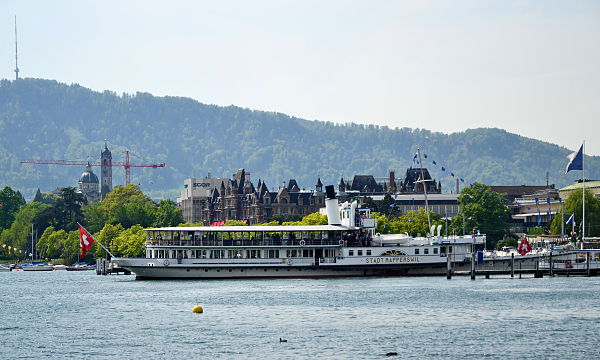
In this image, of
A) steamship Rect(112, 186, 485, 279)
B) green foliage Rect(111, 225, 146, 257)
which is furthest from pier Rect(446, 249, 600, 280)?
green foliage Rect(111, 225, 146, 257)

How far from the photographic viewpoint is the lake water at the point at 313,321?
216ft

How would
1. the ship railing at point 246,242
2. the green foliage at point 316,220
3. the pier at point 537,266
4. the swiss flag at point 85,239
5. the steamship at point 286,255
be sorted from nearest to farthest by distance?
1. the pier at point 537,266
2. the steamship at point 286,255
3. the ship railing at point 246,242
4. the swiss flag at point 85,239
5. the green foliage at point 316,220

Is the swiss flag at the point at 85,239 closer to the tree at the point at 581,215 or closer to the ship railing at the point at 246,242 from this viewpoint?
the ship railing at the point at 246,242

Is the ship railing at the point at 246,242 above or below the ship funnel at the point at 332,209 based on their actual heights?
below

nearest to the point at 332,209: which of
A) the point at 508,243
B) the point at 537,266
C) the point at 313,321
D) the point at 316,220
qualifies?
the point at 537,266

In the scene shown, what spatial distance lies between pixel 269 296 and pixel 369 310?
16.7 meters

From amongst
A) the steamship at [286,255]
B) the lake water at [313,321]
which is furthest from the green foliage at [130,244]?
the lake water at [313,321]

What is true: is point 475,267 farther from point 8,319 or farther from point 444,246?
point 8,319

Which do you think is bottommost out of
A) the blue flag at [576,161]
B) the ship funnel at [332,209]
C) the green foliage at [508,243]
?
the green foliage at [508,243]

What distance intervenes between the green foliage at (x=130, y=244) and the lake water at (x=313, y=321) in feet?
221

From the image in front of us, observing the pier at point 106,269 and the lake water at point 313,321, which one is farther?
the pier at point 106,269

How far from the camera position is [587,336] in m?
69.5

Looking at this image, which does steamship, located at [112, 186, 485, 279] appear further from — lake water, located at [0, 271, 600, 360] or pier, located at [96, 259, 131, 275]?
pier, located at [96, 259, 131, 275]

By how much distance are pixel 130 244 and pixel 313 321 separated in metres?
113
